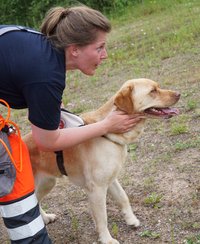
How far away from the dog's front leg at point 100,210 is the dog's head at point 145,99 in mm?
606

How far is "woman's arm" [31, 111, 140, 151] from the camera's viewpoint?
283 cm

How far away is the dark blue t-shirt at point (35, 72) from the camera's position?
2597mm

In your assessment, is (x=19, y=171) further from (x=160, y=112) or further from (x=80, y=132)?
(x=160, y=112)

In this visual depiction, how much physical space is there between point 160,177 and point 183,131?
0.90 meters

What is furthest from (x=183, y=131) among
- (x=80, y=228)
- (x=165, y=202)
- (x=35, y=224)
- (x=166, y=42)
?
(x=166, y=42)

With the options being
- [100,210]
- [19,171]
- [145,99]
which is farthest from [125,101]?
[19,171]

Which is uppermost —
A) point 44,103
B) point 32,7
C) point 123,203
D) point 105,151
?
point 44,103

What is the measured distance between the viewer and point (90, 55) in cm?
285

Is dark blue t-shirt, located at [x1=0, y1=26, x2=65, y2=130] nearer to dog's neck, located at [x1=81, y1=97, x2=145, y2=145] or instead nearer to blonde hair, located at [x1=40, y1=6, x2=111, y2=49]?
blonde hair, located at [x1=40, y1=6, x2=111, y2=49]

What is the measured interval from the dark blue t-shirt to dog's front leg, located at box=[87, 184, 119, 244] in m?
0.83

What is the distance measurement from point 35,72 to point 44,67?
56 millimetres

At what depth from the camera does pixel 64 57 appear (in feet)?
9.04

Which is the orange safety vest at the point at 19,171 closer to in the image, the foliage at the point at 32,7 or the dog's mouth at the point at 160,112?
the dog's mouth at the point at 160,112

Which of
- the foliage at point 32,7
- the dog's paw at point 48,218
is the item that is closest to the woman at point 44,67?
the dog's paw at point 48,218
